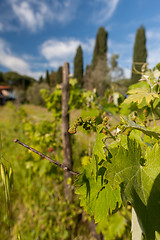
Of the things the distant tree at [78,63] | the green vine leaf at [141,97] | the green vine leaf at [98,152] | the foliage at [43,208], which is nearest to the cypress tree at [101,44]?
the distant tree at [78,63]

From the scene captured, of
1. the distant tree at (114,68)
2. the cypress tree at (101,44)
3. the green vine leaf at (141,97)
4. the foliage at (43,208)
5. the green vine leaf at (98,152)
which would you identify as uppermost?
the cypress tree at (101,44)

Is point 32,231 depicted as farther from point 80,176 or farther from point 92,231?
point 80,176

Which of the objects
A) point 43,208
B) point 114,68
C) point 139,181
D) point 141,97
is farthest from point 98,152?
point 114,68

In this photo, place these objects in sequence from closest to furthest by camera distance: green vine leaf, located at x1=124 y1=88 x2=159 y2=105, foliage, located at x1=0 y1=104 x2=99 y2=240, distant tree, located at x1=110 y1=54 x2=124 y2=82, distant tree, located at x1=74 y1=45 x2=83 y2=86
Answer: green vine leaf, located at x1=124 y1=88 x2=159 y2=105, foliage, located at x1=0 y1=104 x2=99 y2=240, distant tree, located at x1=110 y1=54 x2=124 y2=82, distant tree, located at x1=74 y1=45 x2=83 y2=86

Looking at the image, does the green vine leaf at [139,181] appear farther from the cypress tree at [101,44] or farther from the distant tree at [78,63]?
the distant tree at [78,63]

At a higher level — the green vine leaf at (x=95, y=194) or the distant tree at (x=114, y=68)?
the distant tree at (x=114, y=68)

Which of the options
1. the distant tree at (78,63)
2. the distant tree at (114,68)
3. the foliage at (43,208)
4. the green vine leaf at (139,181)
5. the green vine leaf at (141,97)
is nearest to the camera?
the green vine leaf at (139,181)

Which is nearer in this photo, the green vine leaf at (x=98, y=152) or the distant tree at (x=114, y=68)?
the green vine leaf at (x=98, y=152)

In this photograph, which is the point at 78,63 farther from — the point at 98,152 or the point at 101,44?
the point at 98,152

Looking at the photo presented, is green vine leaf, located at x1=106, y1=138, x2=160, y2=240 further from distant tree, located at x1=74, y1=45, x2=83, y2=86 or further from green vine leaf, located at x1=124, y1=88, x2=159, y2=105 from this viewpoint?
distant tree, located at x1=74, y1=45, x2=83, y2=86

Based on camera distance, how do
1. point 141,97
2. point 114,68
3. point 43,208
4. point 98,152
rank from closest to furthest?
point 98,152 < point 141,97 < point 43,208 < point 114,68

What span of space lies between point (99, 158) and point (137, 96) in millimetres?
417

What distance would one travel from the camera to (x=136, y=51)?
17.5 m

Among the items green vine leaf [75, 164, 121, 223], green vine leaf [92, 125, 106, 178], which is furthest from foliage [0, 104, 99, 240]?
green vine leaf [92, 125, 106, 178]
